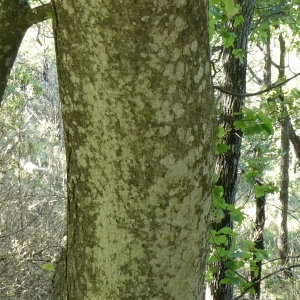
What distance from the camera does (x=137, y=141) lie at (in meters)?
0.72

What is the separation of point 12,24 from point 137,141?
1.61 m

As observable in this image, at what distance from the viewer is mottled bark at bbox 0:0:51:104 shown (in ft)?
6.66

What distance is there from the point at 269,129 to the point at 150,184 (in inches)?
63.5

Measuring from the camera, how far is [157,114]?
2.36 ft

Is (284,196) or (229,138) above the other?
(284,196)

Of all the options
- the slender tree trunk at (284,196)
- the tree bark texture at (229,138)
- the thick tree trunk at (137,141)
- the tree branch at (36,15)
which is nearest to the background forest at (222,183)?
the tree bark texture at (229,138)

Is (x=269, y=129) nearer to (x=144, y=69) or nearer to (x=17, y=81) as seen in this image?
(x=144, y=69)

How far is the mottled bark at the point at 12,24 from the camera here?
203 cm

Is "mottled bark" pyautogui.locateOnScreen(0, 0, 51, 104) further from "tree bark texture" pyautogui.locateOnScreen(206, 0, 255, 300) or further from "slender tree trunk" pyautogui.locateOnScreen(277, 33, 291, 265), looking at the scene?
"slender tree trunk" pyautogui.locateOnScreen(277, 33, 291, 265)

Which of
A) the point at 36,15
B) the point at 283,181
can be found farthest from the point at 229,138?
the point at 283,181

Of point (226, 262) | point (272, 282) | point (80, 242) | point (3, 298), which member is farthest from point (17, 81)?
point (272, 282)

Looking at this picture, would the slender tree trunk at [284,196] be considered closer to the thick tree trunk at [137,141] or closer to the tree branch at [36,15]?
the tree branch at [36,15]

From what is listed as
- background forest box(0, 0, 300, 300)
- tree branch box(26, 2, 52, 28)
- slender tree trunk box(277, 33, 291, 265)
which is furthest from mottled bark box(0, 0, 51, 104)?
slender tree trunk box(277, 33, 291, 265)

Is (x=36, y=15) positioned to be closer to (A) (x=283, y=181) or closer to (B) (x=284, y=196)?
(A) (x=283, y=181)
